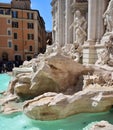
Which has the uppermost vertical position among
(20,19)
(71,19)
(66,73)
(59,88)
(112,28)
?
A: (20,19)

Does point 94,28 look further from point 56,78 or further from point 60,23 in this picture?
point 60,23

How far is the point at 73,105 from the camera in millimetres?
6395

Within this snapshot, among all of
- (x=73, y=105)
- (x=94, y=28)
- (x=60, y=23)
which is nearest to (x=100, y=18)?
(x=94, y=28)

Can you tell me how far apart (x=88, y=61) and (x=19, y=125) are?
6170 mm

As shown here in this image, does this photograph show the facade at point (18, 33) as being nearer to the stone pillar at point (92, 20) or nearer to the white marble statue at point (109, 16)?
the stone pillar at point (92, 20)

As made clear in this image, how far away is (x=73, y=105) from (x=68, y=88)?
2.01m

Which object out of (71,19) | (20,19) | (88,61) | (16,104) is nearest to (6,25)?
(20,19)

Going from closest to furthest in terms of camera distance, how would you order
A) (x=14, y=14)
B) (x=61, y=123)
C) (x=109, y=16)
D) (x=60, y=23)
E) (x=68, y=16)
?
(x=61, y=123) < (x=109, y=16) < (x=68, y=16) < (x=60, y=23) < (x=14, y=14)

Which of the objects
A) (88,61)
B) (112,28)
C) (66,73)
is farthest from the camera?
(88,61)

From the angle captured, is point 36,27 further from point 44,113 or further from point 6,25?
point 44,113

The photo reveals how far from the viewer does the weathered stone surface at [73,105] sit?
6.29 m

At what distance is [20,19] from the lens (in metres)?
35.6

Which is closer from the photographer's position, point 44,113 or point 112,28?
point 44,113

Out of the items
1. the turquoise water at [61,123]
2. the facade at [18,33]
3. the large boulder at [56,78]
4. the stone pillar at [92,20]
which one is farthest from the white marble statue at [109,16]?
the facade at [18,33]
